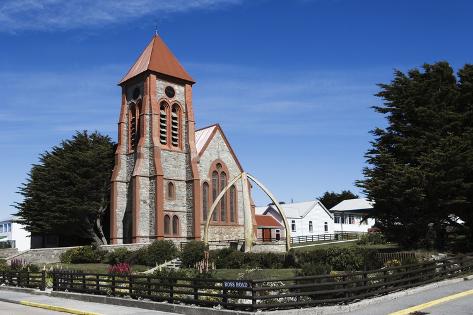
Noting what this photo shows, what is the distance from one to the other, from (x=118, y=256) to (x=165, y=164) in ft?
38.6

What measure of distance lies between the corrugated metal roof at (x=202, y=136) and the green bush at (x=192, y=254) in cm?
1706

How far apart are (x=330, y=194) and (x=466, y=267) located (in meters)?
89.6

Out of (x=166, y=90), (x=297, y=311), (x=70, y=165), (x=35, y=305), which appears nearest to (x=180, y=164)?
(x=166, y=90)

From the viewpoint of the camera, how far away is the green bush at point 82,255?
45.5 meters

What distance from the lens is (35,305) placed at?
821 inches

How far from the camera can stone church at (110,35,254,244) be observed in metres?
51.1

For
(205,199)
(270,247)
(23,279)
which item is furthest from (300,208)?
(23,279)

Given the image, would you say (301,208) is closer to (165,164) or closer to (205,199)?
(205,199)

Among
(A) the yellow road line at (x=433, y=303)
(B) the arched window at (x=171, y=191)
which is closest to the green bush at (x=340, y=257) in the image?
(A) the yellow road line at (x=433, y=303)

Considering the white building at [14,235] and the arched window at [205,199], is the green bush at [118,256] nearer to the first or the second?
the arched window at [205,199]

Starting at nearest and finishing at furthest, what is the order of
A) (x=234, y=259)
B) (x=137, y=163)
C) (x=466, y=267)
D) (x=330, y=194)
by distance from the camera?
(x=466, y=267) → (x=234, y=259) → (x=137, y=163) → (x=330, y=194)

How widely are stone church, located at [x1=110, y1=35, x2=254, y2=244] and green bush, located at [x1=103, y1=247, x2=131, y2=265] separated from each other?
4322mm

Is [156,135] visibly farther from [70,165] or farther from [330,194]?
[330,194]

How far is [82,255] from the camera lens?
45.6 m
